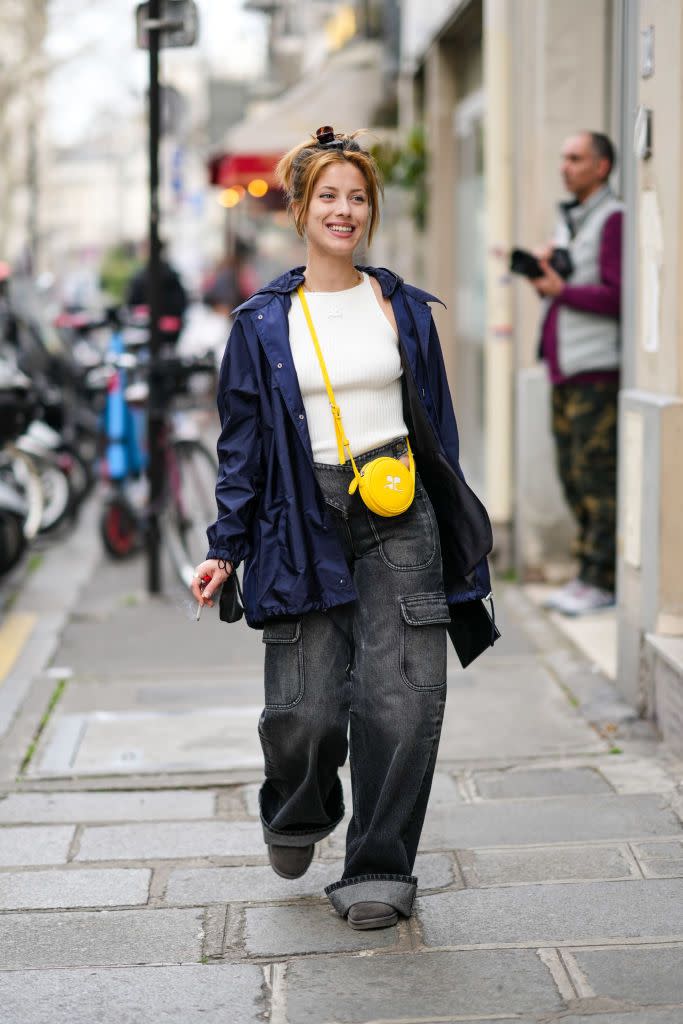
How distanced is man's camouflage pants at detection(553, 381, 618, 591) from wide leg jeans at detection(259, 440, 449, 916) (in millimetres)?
3441

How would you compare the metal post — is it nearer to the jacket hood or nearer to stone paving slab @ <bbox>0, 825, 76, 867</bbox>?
stone paving slab @ <bbox>0, 825, 76, 867</bbox>

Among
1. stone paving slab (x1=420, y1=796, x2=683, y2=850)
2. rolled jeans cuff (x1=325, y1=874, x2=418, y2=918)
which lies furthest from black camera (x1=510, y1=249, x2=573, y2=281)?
rolled jeans cuff (x1=325, y1=874, x2=418, y2=918)

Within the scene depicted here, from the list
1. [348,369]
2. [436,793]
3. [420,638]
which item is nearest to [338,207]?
[348,369]

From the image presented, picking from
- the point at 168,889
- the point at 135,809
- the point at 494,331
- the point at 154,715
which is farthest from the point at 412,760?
the point at 494,331

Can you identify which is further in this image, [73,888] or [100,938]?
[73,888]

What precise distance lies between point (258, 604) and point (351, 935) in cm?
81

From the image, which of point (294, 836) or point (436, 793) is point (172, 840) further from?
point (436, 793)

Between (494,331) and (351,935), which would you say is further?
(494,331)

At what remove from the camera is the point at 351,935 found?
3.67 metres

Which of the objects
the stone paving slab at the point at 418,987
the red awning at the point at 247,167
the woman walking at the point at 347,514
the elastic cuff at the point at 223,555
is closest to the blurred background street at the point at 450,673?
the stone paving slab at the point at 418,987

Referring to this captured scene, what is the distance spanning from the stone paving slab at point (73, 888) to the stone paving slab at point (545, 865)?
2.81 feet

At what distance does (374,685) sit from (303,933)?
61 cm

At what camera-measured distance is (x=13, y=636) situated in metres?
7.27

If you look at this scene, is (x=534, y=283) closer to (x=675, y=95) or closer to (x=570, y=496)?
(x=570, y=496)
